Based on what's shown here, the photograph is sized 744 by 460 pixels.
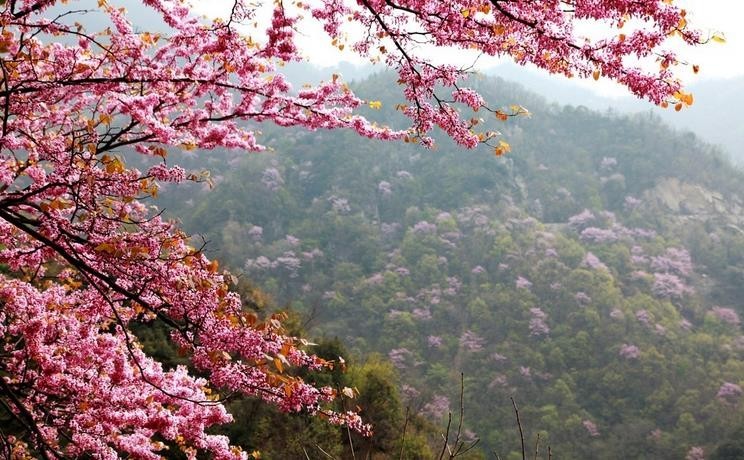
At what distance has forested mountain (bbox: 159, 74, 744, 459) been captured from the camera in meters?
30.0

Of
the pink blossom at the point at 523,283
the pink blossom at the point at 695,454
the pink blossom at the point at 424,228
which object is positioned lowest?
Result: the pink blossom at the point at 695,454

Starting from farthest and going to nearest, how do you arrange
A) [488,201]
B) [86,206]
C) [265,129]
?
1. [265,129]
2. [488,201]
3. [86,206]

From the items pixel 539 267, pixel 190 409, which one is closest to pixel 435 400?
pixel 539 267

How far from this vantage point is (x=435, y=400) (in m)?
31.0

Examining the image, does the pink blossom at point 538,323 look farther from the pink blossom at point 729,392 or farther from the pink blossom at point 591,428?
the pink blossom at point 729,392

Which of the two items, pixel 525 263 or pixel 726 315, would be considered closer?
pixel 726 315

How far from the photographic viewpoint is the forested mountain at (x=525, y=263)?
3000 cm

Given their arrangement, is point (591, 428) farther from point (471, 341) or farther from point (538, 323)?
point (471, 341)

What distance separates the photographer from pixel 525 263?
42312mm

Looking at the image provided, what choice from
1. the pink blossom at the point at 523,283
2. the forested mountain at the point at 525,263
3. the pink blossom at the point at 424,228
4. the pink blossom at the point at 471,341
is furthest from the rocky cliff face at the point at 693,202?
the pink blossom at the point at 471,341

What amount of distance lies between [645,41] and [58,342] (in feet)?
14.4

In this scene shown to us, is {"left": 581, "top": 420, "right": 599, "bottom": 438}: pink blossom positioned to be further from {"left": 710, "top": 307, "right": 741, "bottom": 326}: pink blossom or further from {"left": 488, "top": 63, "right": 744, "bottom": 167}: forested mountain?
{"left": 488, "top": 63, "right": 744, "bottom": 167}: forested mountain

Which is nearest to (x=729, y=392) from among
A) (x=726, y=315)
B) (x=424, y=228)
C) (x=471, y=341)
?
(x=726, y=315)

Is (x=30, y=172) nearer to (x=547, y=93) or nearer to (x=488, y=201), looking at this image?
(x=488, y=201)
